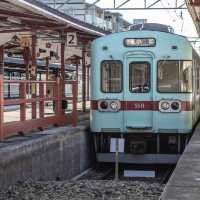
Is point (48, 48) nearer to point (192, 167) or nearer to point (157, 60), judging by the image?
point (157, 60)

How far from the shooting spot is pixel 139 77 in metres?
14.2

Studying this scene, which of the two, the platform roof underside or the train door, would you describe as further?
the train door

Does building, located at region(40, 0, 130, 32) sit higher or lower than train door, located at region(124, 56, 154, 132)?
higher

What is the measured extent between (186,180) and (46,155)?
12.6 ft

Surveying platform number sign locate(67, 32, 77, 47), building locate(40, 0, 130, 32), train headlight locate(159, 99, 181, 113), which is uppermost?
building locate(40, 0, 130, 32)

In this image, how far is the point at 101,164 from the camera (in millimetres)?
15711

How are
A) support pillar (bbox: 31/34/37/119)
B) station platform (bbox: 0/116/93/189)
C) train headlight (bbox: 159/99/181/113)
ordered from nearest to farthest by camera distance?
1. station platform (bbox: 0/116/93/189)
2. support pillar (bbox: 31/34/37/119)
3. train headlight (bbox: 159/99/181/113)

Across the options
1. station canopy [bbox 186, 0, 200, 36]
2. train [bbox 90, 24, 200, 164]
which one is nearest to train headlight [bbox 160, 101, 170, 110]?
train [bbox 90, 24, 200, 164]

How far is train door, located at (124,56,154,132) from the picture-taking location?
46.1ft

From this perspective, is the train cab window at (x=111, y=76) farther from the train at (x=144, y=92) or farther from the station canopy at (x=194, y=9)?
the station canopy at (x=194, y=9)

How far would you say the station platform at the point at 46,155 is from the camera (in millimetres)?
9508

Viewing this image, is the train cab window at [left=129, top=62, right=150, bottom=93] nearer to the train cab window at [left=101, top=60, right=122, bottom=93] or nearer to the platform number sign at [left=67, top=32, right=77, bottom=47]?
the train cab window at [left=101, top=60, right=122, bottom=93]

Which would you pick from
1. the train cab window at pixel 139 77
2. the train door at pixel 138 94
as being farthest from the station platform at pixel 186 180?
the train cab window at pixel 139 77

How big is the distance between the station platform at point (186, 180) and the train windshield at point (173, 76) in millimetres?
2545
